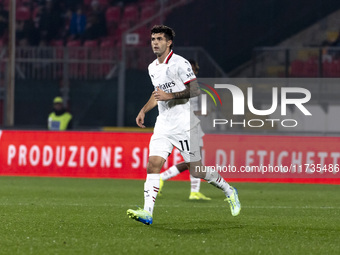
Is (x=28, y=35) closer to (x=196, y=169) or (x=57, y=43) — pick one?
(x=57, y=43)

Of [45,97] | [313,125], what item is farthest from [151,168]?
[45,97]

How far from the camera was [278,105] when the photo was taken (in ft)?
63.9

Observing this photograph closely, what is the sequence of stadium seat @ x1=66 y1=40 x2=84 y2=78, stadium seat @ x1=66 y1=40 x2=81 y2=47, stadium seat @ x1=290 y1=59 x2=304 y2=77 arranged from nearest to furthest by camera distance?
stadium seat @ x1=290 y1=59 x2=304 y2=77 → stadium seat @ x1=66 y1=40 x2=84 y2=78 → stadium seat @ x1=66 y1=40 x2=81 y2=47

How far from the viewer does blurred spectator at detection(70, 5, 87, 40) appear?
2491 cm

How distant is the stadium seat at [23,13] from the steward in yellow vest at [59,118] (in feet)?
21.8

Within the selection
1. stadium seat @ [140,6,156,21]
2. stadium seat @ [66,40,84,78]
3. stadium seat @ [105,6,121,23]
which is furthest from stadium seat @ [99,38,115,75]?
stadium seat @ [105,6,121,23]

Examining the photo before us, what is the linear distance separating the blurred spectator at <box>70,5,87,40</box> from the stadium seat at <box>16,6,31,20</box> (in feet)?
5.03

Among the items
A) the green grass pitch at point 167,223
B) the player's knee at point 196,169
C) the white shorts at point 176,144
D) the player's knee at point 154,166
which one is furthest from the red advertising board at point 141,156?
the player's knee at point 154,166

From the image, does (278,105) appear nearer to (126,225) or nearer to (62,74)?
(62,74)

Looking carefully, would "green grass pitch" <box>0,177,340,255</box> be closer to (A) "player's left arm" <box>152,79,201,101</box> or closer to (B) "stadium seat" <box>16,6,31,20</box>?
(A) "player's left arm" <box>152,79,201,101</box>

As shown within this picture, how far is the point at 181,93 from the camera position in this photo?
8.53 metres

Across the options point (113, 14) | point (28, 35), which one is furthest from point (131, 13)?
point (28, 35)

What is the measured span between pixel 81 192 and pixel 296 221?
514cm

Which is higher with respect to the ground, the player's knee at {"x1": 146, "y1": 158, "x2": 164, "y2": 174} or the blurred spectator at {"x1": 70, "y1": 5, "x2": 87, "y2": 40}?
the blurred spectator at {"x1": 70, "y1": 5, "x2": 87, "y2": 40}
